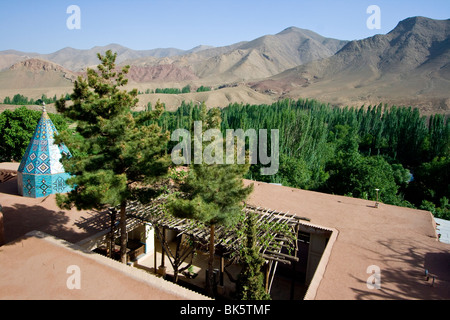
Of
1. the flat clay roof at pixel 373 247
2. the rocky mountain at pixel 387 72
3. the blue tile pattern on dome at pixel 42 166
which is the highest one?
the rocky mountain at pixel 387 72

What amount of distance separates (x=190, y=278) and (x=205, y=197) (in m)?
5.36

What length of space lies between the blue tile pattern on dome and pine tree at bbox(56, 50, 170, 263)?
5342 millimetres

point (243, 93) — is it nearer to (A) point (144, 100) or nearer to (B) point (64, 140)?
(A) point (144, 100)

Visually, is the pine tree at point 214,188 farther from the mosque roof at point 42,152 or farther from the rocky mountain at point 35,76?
the rocky mountain at point 35,76

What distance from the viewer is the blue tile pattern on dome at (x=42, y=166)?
13391 mm

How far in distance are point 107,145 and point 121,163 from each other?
618 millimetres

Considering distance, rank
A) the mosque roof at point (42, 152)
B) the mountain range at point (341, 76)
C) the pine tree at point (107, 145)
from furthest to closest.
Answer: the mountain range at point (341, 76), the mosque roof at point (42, 152), the pine tree at point (107, 145)

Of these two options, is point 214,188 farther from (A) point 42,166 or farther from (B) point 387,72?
(B) point 387,72

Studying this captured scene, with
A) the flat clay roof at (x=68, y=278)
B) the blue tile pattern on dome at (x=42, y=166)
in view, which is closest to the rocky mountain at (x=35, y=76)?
the blue tile pattern on dome at (x=42, y=166)

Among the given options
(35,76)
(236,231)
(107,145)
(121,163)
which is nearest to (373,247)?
(236,231)

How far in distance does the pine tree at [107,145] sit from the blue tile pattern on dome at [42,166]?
5342mm

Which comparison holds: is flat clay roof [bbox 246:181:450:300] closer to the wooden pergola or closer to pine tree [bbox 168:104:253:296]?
the wooden pergola

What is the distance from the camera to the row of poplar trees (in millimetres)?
7867
